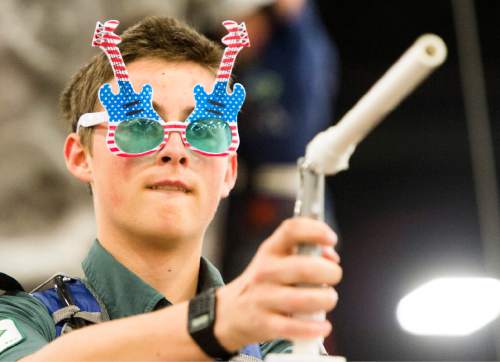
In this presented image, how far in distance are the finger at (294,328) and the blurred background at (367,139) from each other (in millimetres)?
1997

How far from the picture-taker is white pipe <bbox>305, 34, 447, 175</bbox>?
0.82m

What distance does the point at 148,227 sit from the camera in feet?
4.35

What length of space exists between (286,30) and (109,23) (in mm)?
1676

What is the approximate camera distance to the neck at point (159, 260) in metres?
1.38

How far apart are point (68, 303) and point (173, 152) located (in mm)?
274

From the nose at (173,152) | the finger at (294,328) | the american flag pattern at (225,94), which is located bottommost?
the finger at (294,328)

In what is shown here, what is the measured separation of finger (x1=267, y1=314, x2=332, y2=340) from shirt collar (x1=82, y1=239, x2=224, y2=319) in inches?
19.7

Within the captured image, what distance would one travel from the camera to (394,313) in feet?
10.7

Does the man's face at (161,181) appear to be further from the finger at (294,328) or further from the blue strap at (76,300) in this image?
the finger at (294,328)

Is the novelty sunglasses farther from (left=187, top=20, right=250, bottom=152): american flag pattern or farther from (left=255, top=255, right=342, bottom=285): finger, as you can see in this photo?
(left=255, top=255, right=342, bottom=285): finger

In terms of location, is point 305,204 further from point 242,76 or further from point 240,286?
point 242,76

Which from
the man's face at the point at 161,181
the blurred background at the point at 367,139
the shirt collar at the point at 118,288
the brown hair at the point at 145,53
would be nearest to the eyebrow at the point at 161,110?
the man's face at the point at 161,181

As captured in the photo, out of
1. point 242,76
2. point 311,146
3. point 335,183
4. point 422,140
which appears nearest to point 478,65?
point 422,140

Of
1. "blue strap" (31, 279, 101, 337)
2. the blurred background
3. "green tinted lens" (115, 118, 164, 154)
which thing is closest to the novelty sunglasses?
"green tinted lens" (115, 118, 164, 154)
